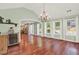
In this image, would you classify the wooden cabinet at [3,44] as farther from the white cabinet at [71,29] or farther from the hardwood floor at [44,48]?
the white cabinet at [71,29]

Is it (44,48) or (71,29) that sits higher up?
(71,29)

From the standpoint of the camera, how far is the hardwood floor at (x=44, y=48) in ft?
8.27

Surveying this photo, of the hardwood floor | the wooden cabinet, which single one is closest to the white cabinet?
the hardwood floor

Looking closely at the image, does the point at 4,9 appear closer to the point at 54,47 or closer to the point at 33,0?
the point at 33,0

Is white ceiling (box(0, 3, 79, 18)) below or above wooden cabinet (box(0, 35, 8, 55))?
above

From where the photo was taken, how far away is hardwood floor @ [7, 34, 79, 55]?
2.52 metres

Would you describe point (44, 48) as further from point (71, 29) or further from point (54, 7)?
point (54, 7)

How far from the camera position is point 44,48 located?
2.58 meters

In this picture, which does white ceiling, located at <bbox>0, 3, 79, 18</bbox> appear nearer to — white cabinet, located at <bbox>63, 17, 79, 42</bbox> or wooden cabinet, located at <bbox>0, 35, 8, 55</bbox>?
white cabinet, located at <bbox>63, 17, 79, 42</bbox>

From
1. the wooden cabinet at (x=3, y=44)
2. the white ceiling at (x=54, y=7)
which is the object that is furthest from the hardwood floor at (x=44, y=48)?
the white ceiling at (x=54, y=7)

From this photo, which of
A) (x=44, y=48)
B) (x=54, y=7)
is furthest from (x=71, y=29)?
(x=44, y=48)

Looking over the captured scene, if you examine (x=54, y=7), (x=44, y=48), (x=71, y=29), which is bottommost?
(x=44, y=48)

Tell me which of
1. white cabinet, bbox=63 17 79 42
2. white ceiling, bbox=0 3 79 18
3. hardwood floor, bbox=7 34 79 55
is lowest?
hardwood floor, bbox=7 34 79 55

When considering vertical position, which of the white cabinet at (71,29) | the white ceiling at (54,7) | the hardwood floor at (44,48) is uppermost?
the white ceiling at (54,7)
